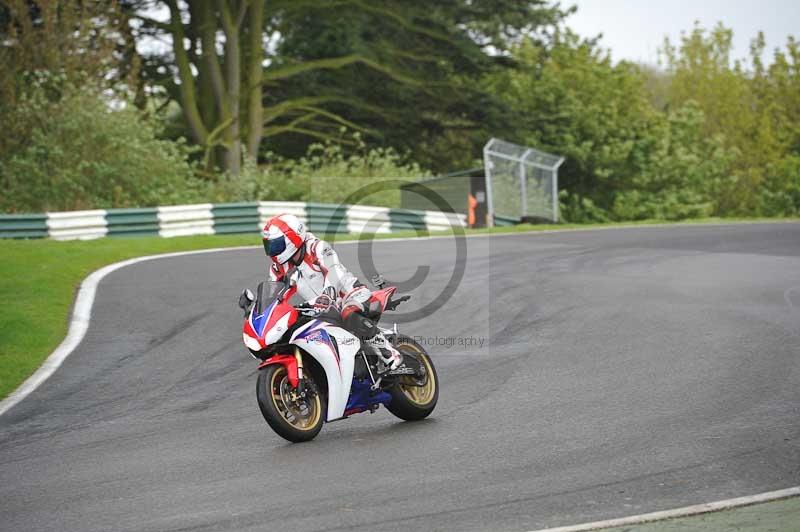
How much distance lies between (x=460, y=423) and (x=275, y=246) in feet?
6.46

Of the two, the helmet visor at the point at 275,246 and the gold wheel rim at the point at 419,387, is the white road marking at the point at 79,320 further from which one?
the gold wheel rim at the point at 419,387

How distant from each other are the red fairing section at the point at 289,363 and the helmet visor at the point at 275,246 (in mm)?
743

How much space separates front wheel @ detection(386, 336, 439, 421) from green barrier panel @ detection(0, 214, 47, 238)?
1552cm

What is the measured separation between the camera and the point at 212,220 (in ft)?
81.7

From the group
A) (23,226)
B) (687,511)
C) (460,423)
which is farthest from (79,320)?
(23,226)

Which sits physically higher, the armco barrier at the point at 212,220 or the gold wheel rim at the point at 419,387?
the armco barrier at the point at 212,220

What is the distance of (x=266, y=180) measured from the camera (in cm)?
3028

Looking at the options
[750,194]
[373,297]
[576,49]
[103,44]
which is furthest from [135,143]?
[750,194]

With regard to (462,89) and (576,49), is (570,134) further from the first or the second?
(576,49)

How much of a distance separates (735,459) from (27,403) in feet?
19.9

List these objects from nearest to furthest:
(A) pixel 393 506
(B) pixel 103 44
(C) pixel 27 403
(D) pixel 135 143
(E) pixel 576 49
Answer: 1. (A) pixel 393 506
2. (C) pixel 27 403
3. (D) pixel 135 143
4. (B) pixel 103 44
5. (E) pixel 576 49

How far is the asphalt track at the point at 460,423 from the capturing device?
650cm

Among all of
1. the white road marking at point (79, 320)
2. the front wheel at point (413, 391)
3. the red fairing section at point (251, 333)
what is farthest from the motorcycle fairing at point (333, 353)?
the white road marking at point (79, 320)

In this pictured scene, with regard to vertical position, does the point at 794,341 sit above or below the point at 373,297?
below
